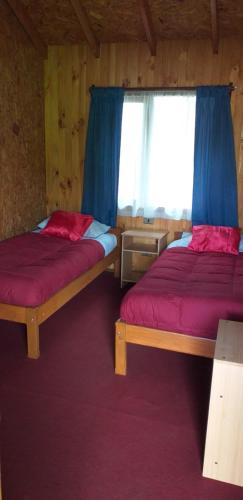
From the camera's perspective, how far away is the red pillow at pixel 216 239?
145 inches

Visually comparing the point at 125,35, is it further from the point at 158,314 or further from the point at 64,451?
the point at 64,451

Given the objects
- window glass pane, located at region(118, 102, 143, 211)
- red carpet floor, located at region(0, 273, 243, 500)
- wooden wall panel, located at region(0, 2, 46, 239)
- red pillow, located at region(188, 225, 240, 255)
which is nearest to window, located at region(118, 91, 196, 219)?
window glass pane, located at region(118, 102, 143, 211)

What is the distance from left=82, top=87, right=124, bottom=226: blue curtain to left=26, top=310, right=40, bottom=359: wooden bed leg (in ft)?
6.68

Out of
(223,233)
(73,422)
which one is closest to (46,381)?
(73,422)

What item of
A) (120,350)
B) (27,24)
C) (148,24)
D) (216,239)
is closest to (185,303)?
(120,350)

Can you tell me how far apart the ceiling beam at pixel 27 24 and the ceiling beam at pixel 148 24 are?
1213mm

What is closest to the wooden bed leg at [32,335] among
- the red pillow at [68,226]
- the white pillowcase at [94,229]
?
the red pillow at [68,226]

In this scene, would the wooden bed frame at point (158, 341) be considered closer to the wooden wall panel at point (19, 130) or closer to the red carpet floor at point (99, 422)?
the red carpet floor at point (99, 422)

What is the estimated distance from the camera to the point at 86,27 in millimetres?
3896

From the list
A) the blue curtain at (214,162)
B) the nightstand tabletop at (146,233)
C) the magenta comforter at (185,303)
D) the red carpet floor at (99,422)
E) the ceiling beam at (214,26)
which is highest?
the ceiling beam at (214,26)

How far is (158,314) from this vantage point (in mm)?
2410

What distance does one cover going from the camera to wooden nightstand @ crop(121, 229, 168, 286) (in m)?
4.16

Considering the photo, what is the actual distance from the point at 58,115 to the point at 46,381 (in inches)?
127

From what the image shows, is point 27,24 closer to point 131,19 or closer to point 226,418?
point 131,19
